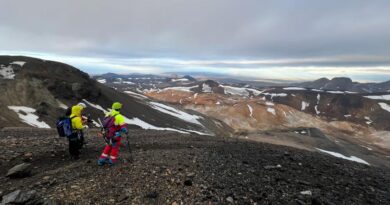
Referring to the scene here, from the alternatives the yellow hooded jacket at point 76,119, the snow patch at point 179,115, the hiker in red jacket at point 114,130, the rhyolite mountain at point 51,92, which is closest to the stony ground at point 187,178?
the hiker in red jacket at point 114,130

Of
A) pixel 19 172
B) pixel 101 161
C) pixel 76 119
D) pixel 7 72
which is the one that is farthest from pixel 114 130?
pixel 7 72

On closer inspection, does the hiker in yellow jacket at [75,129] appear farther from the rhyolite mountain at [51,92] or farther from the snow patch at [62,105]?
the snow patch at [62,105]

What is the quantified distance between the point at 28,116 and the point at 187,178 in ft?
147

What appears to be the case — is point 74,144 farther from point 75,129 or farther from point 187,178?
point 187,178

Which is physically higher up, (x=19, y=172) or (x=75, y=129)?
(x=75, y=129)

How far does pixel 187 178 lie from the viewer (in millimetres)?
12922

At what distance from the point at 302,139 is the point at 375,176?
226ft

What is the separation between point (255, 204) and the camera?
38.0 ft

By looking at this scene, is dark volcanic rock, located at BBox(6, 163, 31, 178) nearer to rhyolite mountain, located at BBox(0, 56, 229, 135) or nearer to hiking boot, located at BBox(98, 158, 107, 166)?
hiking boot, located at BBox(98, 158, 107, 166)

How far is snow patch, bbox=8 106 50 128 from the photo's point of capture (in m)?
48.5

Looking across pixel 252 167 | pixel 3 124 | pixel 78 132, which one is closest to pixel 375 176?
pixel 252 167

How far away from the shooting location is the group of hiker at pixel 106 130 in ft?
47.8

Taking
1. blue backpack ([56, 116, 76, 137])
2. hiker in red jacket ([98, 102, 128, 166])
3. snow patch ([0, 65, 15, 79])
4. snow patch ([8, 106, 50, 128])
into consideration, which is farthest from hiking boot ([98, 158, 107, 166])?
snow patch ([0, 65, 15, 79])

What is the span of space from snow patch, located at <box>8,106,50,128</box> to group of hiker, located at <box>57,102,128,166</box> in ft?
115
